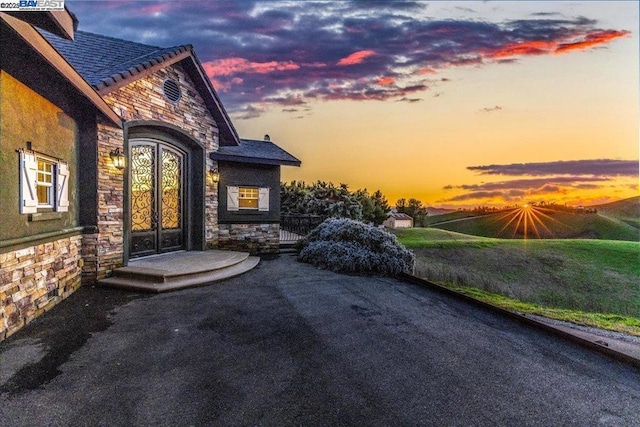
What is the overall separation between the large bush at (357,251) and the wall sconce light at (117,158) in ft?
17.8

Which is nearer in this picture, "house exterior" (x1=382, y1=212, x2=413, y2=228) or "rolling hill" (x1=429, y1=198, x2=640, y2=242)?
"rolling hill" (x1=429, y1=198, x2=640, y2=242)

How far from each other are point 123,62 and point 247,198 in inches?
198

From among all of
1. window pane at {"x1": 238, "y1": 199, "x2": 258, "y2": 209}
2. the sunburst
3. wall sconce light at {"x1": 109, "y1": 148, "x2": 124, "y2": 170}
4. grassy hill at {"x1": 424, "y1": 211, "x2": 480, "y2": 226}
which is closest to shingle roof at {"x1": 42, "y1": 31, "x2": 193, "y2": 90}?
wall sconce light at {"x1": 109, "y1": 148, "x2": 124, "y2": 170}

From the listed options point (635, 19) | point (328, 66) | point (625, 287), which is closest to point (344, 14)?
point (328, 66)

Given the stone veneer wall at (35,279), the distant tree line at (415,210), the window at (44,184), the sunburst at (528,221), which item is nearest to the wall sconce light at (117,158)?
the window at (44,184)

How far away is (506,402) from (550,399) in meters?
0.44

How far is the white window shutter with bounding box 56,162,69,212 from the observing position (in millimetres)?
5156

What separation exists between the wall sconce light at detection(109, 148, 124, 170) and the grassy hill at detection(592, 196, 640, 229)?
45409mm

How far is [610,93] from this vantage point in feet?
27.7

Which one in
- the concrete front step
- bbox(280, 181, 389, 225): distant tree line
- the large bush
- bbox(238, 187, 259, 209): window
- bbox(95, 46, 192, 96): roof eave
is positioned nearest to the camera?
bbox(95, 46, 192, 96): roof eave

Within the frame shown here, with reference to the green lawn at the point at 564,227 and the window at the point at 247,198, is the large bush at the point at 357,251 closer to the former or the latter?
the window at the point at 247,198

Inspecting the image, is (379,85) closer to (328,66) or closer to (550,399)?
(328,66)

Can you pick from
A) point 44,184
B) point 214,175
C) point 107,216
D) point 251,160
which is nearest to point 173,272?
point 107,216

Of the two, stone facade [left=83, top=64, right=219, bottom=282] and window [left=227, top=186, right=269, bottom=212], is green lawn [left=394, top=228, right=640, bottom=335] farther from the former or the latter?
stone facade [left=83, top=64, right=219, bottom=282]
